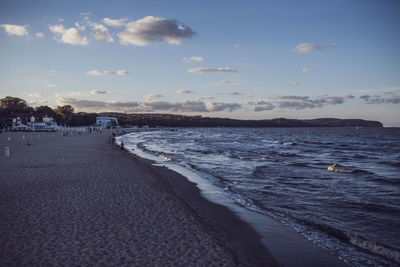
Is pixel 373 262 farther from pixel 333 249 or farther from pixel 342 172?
pixel 342 172

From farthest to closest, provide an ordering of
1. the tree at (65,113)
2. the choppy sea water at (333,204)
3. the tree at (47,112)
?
the tree at (65,113), the tree at (47,112), the choppy sea water at (333,204)

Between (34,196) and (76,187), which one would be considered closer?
(34,196)

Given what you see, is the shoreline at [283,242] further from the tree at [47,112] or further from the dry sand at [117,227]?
the tree at [47,112]

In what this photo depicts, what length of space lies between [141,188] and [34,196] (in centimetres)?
420

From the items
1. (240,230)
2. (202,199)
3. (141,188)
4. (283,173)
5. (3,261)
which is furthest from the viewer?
(283,173)

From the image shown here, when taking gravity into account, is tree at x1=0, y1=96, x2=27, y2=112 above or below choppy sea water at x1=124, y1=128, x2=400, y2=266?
above

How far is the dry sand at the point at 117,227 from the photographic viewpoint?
18.5 feet

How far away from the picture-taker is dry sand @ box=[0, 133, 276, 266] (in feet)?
18.5

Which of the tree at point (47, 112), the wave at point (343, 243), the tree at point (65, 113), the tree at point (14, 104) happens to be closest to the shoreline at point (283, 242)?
the wave at point (343, 243)

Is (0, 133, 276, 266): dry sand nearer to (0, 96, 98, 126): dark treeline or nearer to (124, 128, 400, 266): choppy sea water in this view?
(124, 128, 400, 266): choppy sea water

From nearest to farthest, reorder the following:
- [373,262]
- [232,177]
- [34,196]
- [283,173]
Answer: [373,262], [34,196], [232,177], [283,173]

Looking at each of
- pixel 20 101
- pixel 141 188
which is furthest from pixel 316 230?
pixel 20 101

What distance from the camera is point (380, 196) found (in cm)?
1215

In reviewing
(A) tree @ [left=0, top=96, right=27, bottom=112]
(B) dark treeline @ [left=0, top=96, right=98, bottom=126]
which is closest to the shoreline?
(B) dark treeline @ [left=0, top=96, right=98, bottom=126]
